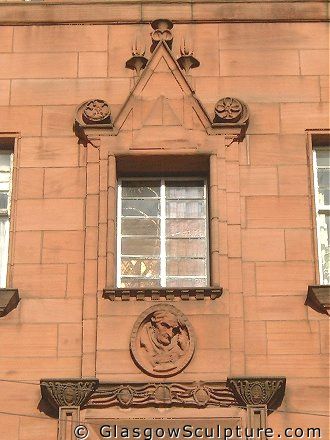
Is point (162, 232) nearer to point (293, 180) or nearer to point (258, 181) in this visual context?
point (258, 181)

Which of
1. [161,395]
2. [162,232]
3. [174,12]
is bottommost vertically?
[161,395]

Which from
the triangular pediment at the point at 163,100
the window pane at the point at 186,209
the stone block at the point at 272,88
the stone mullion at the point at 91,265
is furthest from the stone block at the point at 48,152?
the stone block at the point at 272,88

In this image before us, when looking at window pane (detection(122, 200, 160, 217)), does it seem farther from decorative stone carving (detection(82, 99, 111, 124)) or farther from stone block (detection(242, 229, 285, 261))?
stone block (detection(242, 229, 285, 261))

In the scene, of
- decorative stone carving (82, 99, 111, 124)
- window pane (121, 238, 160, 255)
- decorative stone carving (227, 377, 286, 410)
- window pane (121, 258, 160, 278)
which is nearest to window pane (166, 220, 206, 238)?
window pane (121, 238, 160, 255)

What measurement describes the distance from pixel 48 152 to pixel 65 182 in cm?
60

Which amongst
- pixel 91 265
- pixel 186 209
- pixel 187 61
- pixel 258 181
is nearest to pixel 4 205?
pixel 91 265

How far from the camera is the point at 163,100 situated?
15.9 meters

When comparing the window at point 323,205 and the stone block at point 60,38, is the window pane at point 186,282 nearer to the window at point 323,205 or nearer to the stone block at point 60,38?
the window at point 323,205

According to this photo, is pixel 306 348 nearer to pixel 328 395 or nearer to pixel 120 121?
pixel 328 395

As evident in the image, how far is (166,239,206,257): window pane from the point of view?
604 inches

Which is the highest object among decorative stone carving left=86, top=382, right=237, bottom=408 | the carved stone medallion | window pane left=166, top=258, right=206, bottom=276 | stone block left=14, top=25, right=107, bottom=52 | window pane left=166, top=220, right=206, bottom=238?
stone block left=14, top=25, right=107, bottom=52

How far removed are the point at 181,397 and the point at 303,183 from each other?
12.4ft

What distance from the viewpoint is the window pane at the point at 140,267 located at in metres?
15.2

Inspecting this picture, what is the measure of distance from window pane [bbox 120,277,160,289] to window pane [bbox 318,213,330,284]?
2.48m
